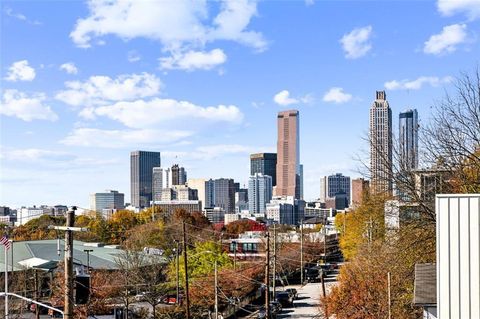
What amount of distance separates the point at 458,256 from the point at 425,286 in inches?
372

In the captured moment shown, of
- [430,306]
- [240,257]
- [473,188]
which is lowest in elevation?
[240,257]

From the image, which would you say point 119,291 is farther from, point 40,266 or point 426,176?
point 426,176

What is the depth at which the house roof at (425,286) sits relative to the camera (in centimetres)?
1787

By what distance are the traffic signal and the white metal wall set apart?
8.00 metres

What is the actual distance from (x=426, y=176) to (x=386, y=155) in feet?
7.23

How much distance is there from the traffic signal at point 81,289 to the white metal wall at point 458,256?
800 centimetres

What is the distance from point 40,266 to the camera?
5147 cm

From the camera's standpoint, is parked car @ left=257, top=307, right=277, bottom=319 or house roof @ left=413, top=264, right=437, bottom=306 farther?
parked car @ left=257, top=307, right=277, bottom=319

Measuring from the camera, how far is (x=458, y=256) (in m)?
9.92

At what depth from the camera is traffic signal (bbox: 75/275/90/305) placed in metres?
13.7

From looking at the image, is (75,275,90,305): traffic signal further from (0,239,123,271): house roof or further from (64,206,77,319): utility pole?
(0,239,123,271): house roof

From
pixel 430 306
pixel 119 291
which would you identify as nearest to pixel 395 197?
pixel 430 306

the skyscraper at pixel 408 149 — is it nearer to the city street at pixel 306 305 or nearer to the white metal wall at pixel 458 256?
the city street at pixel 306 305

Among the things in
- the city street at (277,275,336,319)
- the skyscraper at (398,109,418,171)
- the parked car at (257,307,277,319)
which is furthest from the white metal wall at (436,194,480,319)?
the parked car at (257,307,277,319)
